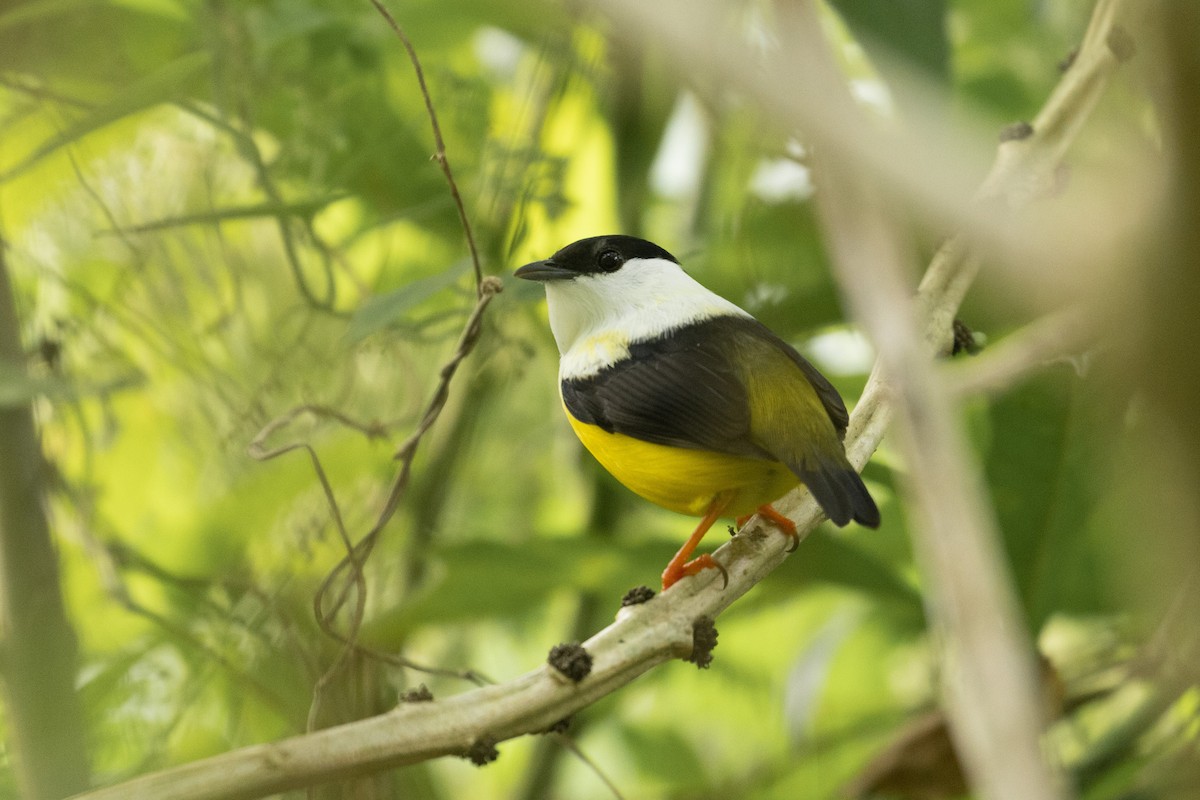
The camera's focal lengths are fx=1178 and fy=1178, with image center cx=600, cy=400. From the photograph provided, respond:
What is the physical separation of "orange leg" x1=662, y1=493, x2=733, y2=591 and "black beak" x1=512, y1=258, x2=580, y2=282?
47 centimetres

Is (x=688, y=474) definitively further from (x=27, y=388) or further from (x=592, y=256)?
(x=27, y=388)

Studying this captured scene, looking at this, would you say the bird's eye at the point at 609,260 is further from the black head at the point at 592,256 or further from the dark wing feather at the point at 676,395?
the dark wing feather at the point at 676,395

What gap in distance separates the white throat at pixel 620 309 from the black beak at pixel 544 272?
1.0 inches

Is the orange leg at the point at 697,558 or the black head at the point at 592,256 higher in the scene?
the black head at the point at 592,256

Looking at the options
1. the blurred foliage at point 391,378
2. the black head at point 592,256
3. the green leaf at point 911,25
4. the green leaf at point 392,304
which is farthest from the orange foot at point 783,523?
the green leaf at point 911,25

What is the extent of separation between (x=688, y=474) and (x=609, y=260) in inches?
20.4

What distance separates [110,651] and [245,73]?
116 centimetres

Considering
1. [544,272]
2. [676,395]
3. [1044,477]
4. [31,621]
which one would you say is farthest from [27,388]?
[1044,477]

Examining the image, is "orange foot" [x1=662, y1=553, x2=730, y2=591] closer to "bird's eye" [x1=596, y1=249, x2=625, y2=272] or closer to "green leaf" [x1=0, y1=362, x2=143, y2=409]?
"bird's eye" [x1=596, y1=249, x2=625, y2=272]

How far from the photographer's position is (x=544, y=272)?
1.97 metres

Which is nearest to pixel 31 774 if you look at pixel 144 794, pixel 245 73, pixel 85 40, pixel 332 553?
pixel 332 553

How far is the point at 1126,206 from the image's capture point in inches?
14.8

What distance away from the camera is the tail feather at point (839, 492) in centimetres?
150

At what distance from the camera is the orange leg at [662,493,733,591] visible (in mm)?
1810
